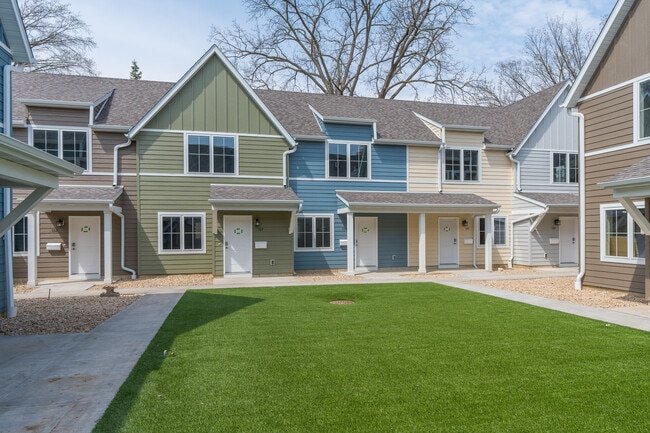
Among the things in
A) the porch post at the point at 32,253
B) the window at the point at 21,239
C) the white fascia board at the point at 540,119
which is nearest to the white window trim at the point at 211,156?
the porch post at the point at 32,253

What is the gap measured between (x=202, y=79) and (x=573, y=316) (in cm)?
1302

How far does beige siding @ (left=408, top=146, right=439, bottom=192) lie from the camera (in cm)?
1795

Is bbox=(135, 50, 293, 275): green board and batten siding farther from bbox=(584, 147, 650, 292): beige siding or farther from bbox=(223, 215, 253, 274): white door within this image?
bbox=(584, 147, 650, 292): beige siding

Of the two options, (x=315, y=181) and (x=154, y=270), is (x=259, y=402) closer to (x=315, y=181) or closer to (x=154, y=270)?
(x=154, y=270)

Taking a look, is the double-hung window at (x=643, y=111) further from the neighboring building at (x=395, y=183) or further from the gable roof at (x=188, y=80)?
the gable roof at (x=188, y=80)

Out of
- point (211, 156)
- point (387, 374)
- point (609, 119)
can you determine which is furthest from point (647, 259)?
point (211, 156)

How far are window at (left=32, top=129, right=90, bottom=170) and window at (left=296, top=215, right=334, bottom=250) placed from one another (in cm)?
754

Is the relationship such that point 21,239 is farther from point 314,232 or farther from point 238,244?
point 314,232

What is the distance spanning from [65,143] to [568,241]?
1925cm

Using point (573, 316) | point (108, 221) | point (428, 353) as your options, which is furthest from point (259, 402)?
point (108, 221)

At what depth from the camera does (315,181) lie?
16.9 meters

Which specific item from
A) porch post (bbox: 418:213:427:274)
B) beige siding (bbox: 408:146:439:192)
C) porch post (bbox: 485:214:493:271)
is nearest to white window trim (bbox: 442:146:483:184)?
beige siding (bbox: 408:146:439:192)

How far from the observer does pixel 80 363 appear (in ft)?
18.9

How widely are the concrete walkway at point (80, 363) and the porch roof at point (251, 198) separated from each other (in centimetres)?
387
